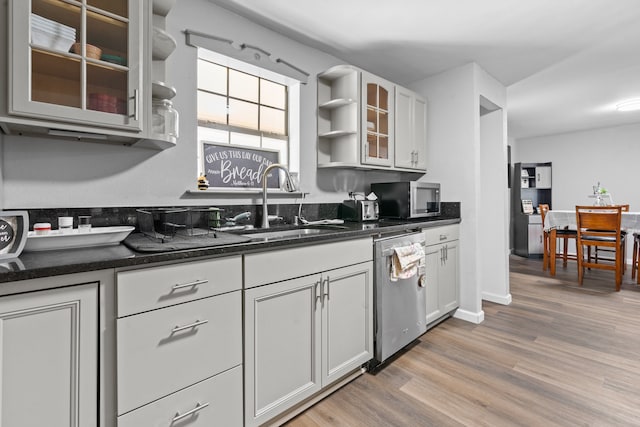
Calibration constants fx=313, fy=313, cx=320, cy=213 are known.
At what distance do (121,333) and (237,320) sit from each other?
1.39 feet

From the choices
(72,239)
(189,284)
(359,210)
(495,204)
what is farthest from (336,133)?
(495,204)

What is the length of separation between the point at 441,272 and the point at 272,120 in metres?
1.89

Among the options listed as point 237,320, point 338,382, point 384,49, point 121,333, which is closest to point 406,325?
point 338,382

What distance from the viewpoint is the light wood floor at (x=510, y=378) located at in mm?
1584

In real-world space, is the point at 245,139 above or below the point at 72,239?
above

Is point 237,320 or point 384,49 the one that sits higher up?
point 384,49

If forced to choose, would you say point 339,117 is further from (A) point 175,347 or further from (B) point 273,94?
(A) point 175,347

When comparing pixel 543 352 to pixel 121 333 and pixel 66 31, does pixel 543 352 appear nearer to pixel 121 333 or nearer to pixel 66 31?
pixel 121 333

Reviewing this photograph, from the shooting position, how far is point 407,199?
2709 mm

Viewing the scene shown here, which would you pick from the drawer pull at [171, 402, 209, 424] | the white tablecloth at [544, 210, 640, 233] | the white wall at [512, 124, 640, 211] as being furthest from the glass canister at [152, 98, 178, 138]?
the white wall at [512, 124, 640, 211]

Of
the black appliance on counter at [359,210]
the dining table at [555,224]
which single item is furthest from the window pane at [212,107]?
the dining table at [555,224]

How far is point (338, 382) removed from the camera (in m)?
1.83

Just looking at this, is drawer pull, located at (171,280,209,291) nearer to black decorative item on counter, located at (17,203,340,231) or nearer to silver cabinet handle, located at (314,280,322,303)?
silver cabinet handle, located at (314,280,322,303)

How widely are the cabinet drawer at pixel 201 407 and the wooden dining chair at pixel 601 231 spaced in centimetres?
447
